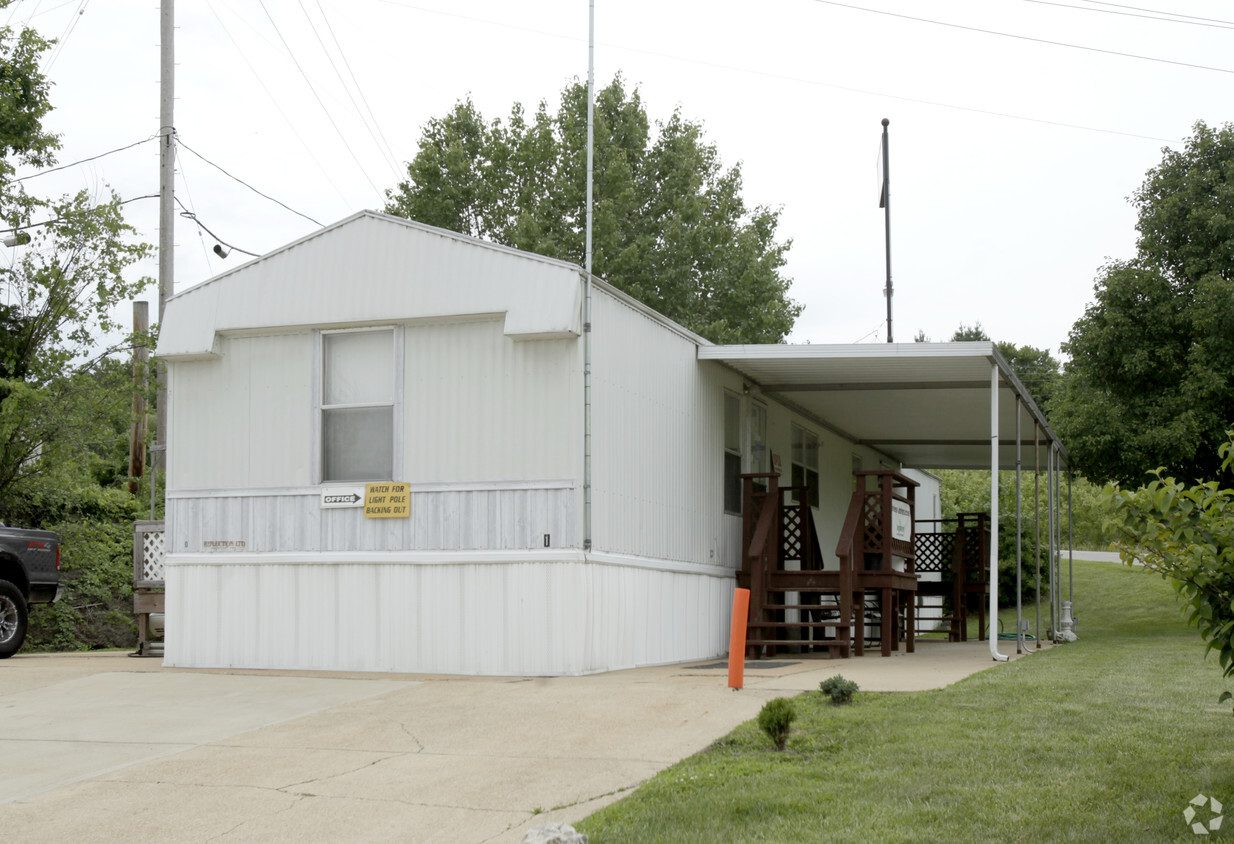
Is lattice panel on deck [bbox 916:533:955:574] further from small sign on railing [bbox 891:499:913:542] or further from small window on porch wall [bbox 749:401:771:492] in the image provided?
small window on porch wall [bbox 749:401:771:492]

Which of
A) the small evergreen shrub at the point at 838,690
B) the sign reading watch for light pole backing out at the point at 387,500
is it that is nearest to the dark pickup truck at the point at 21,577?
the sign reading watch for light pole backing out at the point at 387,500

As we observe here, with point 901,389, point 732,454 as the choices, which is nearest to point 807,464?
point 901,389

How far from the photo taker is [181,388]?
12172mm

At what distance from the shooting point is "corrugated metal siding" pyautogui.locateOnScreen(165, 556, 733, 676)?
1055 centimetres

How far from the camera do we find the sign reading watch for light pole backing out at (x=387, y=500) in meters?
11.1

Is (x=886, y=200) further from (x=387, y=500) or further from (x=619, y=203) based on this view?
(x=387, y=500)

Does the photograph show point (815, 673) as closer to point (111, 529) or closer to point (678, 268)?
point (111, 529)

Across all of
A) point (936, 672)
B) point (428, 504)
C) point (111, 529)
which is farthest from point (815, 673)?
point (111, 529)

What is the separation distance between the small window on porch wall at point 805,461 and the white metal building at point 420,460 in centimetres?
518

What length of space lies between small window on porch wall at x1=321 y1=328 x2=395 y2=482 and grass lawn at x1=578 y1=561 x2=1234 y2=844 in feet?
16.0

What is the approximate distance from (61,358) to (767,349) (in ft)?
37.0

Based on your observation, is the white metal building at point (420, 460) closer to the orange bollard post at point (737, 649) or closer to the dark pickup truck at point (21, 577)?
the orange bollard post at point (737, 649)

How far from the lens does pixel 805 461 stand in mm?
18625

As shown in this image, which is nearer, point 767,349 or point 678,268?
point 767,349
